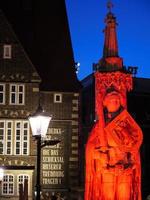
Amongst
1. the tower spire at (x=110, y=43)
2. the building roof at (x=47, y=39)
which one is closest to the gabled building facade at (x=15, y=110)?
the building roof at (x=47, y=39)

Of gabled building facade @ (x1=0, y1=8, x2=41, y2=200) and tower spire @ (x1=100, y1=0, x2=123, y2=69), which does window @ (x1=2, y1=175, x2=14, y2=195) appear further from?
tower spire @ (x1=100, y1=0, x2=123, y2=69)

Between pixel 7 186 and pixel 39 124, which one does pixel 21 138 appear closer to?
pixel 7 186

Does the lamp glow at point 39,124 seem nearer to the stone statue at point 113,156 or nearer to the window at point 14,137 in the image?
the stone statue at point 113,156

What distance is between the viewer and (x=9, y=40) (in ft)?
121

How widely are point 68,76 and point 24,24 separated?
543 centimetres

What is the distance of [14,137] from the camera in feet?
117

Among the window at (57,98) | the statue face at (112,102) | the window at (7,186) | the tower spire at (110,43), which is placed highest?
the tower spire at (110,43)

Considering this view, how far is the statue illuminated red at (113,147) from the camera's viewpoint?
26.5 meters

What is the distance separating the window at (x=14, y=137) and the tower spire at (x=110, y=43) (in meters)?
9.97

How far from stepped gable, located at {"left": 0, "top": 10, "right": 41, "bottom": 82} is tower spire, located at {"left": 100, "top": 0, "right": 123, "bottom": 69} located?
30.4 feet

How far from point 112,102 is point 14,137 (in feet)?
34.6

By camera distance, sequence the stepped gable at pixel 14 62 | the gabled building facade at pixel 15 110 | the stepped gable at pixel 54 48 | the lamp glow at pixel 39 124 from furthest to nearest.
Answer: the stepped gable at pixel 54 48 → the stepped gable at pixel 14 62 → the gabled building facade at pixel 15 110 → the lamp glow at pixel 39 124

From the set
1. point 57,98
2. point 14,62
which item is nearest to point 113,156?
point 57,98

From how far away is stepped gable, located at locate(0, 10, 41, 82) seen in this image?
120 feet
